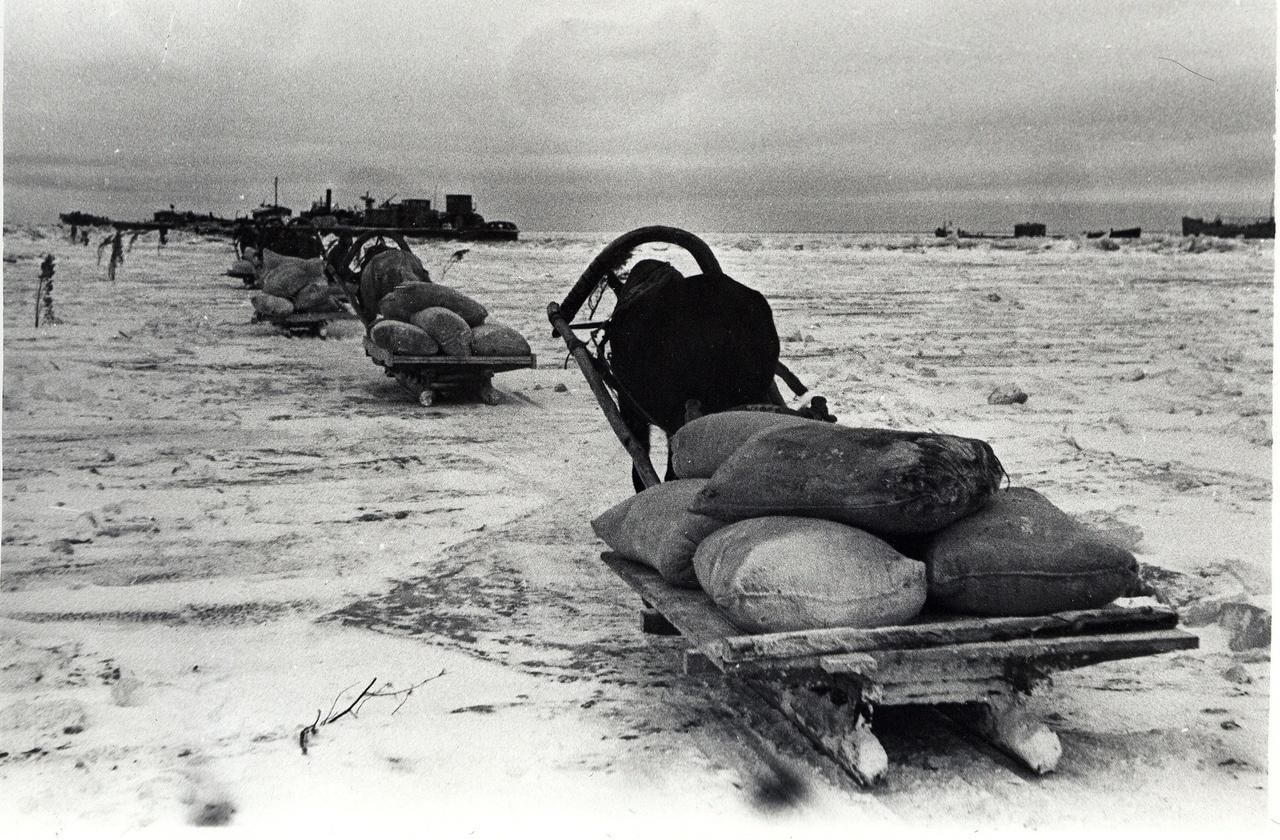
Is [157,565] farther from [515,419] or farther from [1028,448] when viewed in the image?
[1028,448]

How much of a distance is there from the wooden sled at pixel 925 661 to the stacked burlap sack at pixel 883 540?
2.9 inches

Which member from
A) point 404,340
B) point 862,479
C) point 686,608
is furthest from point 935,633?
point 404,340

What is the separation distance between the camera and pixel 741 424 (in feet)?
12.7

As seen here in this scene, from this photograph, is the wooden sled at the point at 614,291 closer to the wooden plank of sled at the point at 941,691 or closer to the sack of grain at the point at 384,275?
the wooden plank of sled at the point at 941,691

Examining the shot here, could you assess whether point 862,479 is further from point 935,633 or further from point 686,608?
point 686,608

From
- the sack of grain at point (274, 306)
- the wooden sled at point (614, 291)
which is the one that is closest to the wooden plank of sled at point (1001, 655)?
the wooden sled at point (614, 291)

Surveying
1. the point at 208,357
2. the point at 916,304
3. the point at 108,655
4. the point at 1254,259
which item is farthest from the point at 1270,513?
the point at 1254,259

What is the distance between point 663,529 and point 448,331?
5850mm

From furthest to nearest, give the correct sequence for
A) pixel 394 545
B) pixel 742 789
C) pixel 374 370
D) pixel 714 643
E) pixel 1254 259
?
pixel 1254 259 < pixel 374 370 < pixel 394 545 < pixel 742 789 < pixel 714 643

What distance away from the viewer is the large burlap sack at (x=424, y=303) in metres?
9.46

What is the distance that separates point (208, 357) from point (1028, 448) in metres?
7.62

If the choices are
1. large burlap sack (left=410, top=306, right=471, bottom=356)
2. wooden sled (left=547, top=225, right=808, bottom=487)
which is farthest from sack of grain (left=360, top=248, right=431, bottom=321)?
wooden sled (left=547, top=225, right=808, bottom=487)

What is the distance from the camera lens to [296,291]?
44.6 feet

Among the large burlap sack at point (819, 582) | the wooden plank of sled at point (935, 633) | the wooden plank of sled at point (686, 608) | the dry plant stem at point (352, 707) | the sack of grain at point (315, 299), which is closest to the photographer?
the wooden plank of sled at point (935, 633)
